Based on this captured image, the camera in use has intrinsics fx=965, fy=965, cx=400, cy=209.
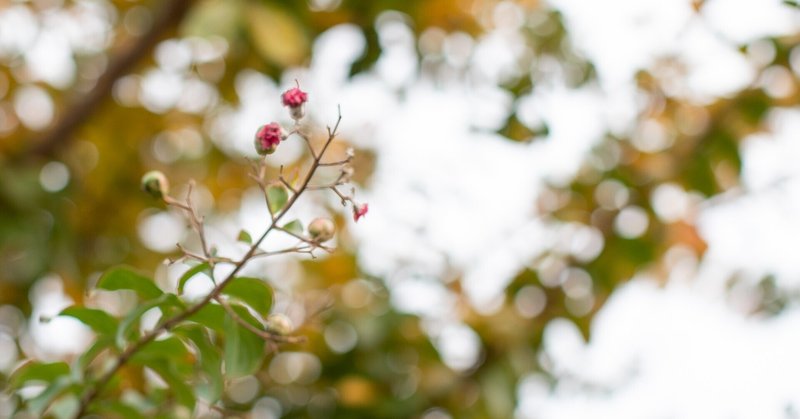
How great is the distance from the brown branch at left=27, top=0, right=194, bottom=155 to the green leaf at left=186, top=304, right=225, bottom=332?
0.69 meters

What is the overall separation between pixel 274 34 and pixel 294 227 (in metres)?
0.54

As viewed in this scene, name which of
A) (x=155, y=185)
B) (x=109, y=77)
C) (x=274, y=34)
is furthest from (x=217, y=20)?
(x=155, y=185)

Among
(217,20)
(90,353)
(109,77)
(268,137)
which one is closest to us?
(268,137)

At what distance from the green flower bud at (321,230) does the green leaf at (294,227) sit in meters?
0.01

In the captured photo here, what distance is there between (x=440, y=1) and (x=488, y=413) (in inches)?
21.1

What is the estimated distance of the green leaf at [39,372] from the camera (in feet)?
2.27

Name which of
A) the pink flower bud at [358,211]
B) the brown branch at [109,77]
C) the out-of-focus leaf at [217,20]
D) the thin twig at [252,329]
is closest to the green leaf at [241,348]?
the thin twig at [252,329]

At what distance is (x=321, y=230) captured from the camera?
599 mm

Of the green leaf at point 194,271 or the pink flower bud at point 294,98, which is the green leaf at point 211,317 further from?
the pink flower bud at point 294,98

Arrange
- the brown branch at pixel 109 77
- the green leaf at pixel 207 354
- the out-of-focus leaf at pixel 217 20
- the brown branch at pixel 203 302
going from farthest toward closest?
the brown branch at pixel 109 77 → the out-of-focus leaf at pixel 217 20 → the green leaf at pixel 207 354 → the brown branch at pixel 203 302

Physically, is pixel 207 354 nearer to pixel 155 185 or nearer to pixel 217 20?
pixel 155 185

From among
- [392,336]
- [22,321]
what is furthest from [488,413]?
[22,321]

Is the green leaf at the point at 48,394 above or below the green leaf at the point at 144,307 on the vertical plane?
below

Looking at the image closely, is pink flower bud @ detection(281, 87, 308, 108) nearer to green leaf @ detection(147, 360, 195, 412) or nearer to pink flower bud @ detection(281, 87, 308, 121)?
pink flower bud @ detection(281, 87, 308, 121)
